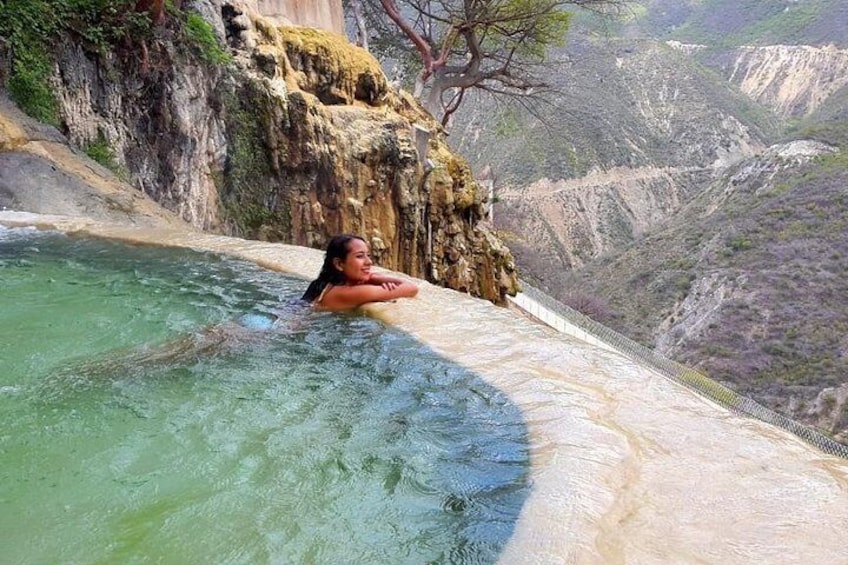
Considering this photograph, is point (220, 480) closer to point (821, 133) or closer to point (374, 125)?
point (374, 125)

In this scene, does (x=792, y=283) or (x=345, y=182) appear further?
(x=792, y=283)

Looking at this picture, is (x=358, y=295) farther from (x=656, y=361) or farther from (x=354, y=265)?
(x=656, y=361)

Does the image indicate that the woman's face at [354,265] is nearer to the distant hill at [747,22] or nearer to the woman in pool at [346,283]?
the woman in pool at [346,283]

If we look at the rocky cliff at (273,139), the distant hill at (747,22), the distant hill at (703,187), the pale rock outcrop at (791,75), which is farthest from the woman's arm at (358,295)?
the pale rock outcrop at (791,75)

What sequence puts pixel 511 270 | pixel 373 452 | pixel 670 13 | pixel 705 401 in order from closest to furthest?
pixel 373 452, pixel 705 401, pixel 511 270, pixel 670 13

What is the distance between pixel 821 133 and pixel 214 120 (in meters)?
38.0

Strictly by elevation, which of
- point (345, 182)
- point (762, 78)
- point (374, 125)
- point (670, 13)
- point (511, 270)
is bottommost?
point (511, 270)

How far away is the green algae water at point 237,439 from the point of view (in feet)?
6.64

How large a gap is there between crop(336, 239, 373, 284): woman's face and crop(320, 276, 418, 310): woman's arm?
2.3 inches

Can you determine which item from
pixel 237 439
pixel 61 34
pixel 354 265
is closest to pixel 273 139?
pixel 61 34

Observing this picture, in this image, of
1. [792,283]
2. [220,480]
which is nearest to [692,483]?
[220,480]

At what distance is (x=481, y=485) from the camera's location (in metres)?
2.37

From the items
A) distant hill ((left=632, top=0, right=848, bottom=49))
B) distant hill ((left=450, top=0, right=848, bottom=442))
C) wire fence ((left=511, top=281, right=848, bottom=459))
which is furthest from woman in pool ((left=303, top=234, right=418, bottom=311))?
distant hill ((left=632, top=0, right=848, bottom=49))

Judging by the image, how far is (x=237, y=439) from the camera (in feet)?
8.86
